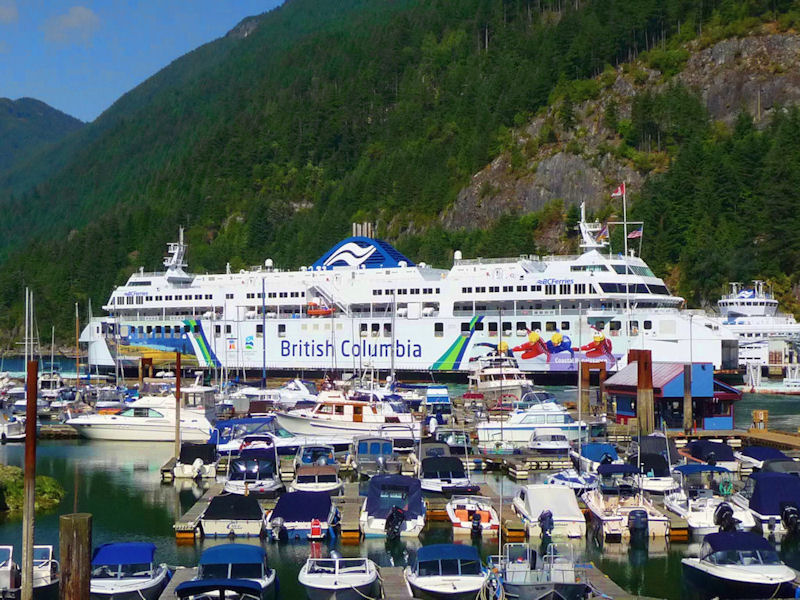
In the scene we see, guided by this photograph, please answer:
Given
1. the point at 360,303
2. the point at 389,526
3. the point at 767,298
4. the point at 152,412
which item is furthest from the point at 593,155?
the point at 389,526

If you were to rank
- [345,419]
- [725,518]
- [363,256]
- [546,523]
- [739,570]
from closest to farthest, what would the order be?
[739,570]
[546,523]
[725,518]
[345,419]
[363,256]

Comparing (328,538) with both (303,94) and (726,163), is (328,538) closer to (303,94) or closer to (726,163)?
(726,163)

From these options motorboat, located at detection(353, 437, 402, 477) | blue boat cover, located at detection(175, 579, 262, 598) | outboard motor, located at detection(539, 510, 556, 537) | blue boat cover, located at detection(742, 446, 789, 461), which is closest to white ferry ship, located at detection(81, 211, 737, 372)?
blue boat cover, located at detection(742, 446, 789, 461)

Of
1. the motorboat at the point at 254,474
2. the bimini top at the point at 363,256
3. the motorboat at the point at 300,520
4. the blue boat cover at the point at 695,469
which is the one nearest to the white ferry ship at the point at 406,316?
the bimini top at the point at 363,256

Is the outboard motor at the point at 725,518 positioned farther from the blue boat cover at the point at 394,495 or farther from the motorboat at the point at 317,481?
the motorboat at the point at 317,481

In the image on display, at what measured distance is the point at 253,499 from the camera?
2312 cm

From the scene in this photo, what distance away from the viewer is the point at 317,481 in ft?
87.4

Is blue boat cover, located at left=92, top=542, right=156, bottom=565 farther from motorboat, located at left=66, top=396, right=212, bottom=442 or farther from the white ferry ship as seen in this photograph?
the white ferry ship

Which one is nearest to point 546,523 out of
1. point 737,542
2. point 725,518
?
point 725,518

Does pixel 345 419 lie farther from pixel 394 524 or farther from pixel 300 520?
pixel 394 524

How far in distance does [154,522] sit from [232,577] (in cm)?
858

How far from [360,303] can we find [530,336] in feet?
37.9

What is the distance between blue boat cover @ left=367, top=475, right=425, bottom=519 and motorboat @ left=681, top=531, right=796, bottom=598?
21.3ft

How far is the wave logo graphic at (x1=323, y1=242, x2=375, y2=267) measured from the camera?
68188 millimetres
